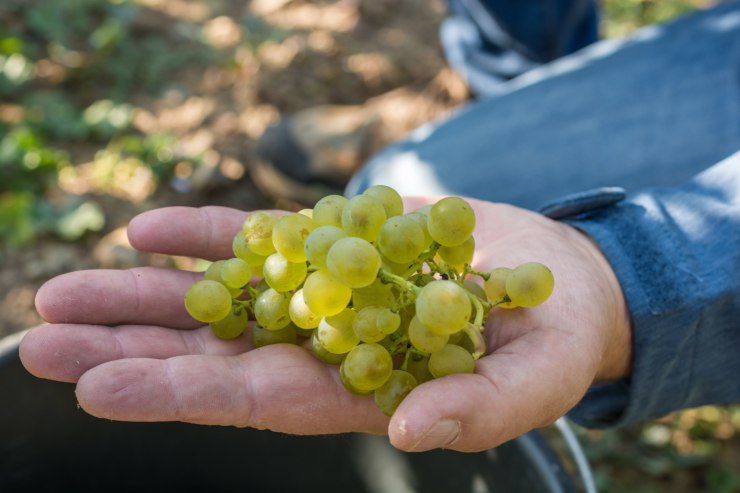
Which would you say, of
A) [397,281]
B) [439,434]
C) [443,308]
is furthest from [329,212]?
[439,434]

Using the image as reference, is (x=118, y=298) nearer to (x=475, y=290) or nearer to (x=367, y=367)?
(x=367, y=367)

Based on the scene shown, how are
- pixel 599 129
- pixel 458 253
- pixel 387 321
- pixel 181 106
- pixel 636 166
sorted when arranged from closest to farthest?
pixel 387 321 < pixel 458 253 < pixel 636 166 < pixel 599 129 < pixel 181 106

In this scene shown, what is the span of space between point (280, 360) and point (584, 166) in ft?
3.53

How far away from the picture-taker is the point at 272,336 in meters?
1.11

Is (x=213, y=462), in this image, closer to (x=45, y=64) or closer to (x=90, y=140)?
(x=90, y=140)

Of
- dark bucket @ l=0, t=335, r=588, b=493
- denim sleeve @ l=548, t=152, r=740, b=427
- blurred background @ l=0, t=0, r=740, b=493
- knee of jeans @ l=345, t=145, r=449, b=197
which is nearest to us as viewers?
denim sleeve @ l=548, t=152, r=740, b=427

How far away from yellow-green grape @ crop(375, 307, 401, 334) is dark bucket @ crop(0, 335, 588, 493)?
42cm

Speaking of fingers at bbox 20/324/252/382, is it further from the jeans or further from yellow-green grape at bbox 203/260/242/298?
the jeans

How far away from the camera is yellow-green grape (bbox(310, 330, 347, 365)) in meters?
1.06

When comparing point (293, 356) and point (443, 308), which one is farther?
point (293, 356)

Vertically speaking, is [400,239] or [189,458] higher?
[400,239]

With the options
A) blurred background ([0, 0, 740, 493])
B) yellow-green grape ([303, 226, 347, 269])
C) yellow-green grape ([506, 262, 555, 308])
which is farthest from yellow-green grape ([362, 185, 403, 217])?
blurred background ([0, 0, 740, 493])

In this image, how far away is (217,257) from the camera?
1332 mm

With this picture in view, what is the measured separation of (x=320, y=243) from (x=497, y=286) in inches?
10.6
